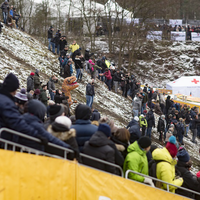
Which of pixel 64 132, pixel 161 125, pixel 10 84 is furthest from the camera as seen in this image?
pixel 161 125

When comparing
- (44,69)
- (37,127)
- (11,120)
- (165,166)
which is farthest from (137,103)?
(11,120)

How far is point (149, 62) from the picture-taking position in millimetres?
48188

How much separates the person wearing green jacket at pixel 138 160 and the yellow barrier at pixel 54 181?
198 mm

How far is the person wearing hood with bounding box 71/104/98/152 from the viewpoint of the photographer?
225 inches

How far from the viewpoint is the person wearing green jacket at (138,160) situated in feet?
19.1

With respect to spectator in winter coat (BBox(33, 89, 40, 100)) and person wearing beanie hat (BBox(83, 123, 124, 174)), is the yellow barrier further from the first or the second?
spectator in winter coat (BBox(33, 89, 40, 100))

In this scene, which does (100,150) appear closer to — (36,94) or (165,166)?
(165,166)

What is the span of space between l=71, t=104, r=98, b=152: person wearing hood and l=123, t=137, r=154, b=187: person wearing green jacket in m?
0.79

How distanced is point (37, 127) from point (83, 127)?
1125 mm

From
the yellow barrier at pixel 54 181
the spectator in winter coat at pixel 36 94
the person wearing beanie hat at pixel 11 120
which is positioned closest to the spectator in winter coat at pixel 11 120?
the person wearing beanie hat at pixel 11 120

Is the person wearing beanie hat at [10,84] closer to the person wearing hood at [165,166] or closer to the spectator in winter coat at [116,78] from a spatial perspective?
the person wearing hood at [165,166]

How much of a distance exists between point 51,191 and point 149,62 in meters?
44.7

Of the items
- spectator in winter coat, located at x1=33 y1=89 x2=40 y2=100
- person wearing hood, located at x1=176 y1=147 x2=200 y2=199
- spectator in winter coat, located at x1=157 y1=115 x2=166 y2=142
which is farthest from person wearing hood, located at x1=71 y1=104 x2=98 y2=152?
spectator in winter coat, located at x1=157 y1=115 x2=166 y2=142

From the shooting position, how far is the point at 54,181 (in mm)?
4781
